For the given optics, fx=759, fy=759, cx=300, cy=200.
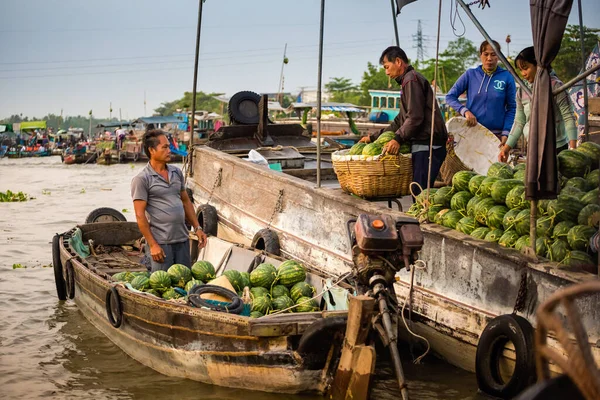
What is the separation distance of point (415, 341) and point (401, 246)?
73.6 inches

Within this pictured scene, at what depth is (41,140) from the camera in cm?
6278

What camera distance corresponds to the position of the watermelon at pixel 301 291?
621 cm

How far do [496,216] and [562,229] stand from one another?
63 cm

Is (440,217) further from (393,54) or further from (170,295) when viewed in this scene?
(170,295)

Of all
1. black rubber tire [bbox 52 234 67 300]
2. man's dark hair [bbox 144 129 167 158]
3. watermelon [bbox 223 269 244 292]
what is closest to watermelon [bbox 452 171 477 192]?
watermelon [bbox 223 269 244 292]

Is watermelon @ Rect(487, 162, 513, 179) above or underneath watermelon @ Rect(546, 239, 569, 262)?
above

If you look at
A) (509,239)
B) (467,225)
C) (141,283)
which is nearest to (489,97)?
(467,225)

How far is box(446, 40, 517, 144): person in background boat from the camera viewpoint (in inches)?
310

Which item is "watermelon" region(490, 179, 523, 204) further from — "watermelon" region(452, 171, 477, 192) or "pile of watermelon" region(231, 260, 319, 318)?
"pile of watermelon" region(231, 260, 319, 318)

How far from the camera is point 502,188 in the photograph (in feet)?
20.1

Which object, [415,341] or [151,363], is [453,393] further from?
[151,363]

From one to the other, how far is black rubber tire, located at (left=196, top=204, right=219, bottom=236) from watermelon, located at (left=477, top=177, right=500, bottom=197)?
16.9ft

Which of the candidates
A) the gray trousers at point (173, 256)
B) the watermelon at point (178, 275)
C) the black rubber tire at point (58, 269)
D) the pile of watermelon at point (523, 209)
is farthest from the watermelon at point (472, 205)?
the black rubber tire at point (58, 269)

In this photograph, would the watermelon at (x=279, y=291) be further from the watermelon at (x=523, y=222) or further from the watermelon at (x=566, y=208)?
the watermelon at (x=566, y=208)
